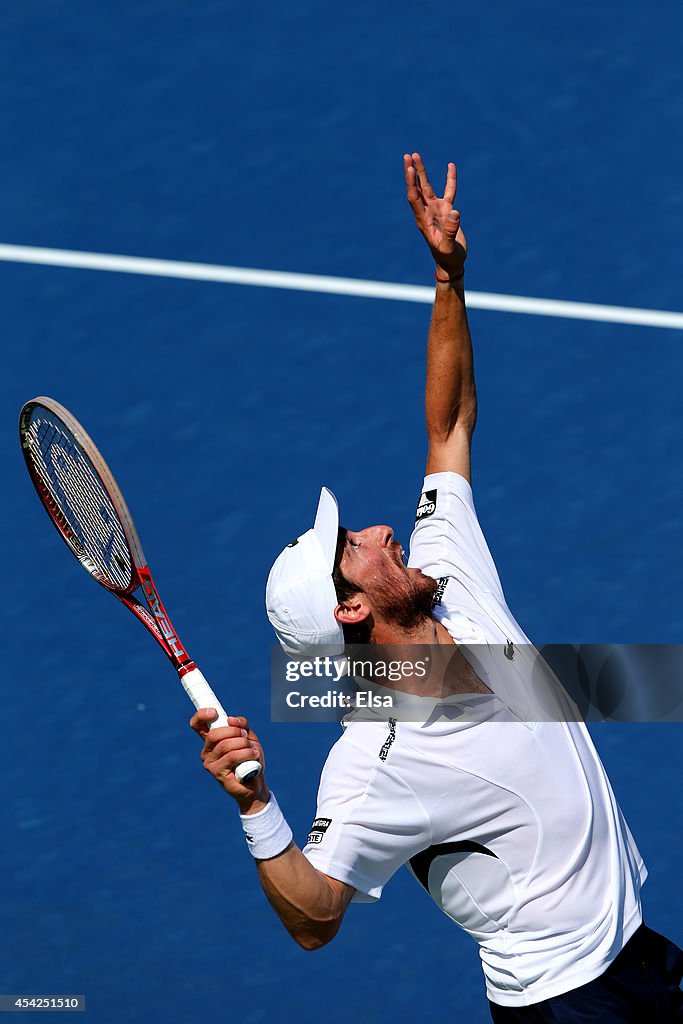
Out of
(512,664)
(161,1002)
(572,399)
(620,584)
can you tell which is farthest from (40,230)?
(512,664)

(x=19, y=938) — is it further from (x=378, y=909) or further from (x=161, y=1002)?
(x=378, y=909)

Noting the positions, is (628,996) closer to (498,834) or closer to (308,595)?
(498,834)

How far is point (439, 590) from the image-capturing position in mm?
6074

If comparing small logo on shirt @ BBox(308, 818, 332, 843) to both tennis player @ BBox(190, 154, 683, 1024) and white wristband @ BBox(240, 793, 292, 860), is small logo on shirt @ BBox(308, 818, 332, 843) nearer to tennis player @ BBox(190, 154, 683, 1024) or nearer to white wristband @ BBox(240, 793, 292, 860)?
tennis player @ BBox(190, 154, 683, 1024)

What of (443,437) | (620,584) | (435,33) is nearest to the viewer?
(443,437)

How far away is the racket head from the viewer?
580 cm

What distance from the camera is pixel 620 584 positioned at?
887 cm

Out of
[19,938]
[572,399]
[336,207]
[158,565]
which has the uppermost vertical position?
[336,207]

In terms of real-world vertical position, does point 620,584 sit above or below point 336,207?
below

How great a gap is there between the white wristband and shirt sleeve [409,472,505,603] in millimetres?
1344

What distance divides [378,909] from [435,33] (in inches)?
221

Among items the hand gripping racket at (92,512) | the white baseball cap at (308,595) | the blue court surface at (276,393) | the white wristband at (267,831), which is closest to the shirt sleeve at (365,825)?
the white wristband at (267,831)

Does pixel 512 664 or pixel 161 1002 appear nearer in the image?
pixel 512 664

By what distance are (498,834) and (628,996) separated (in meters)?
0.68
